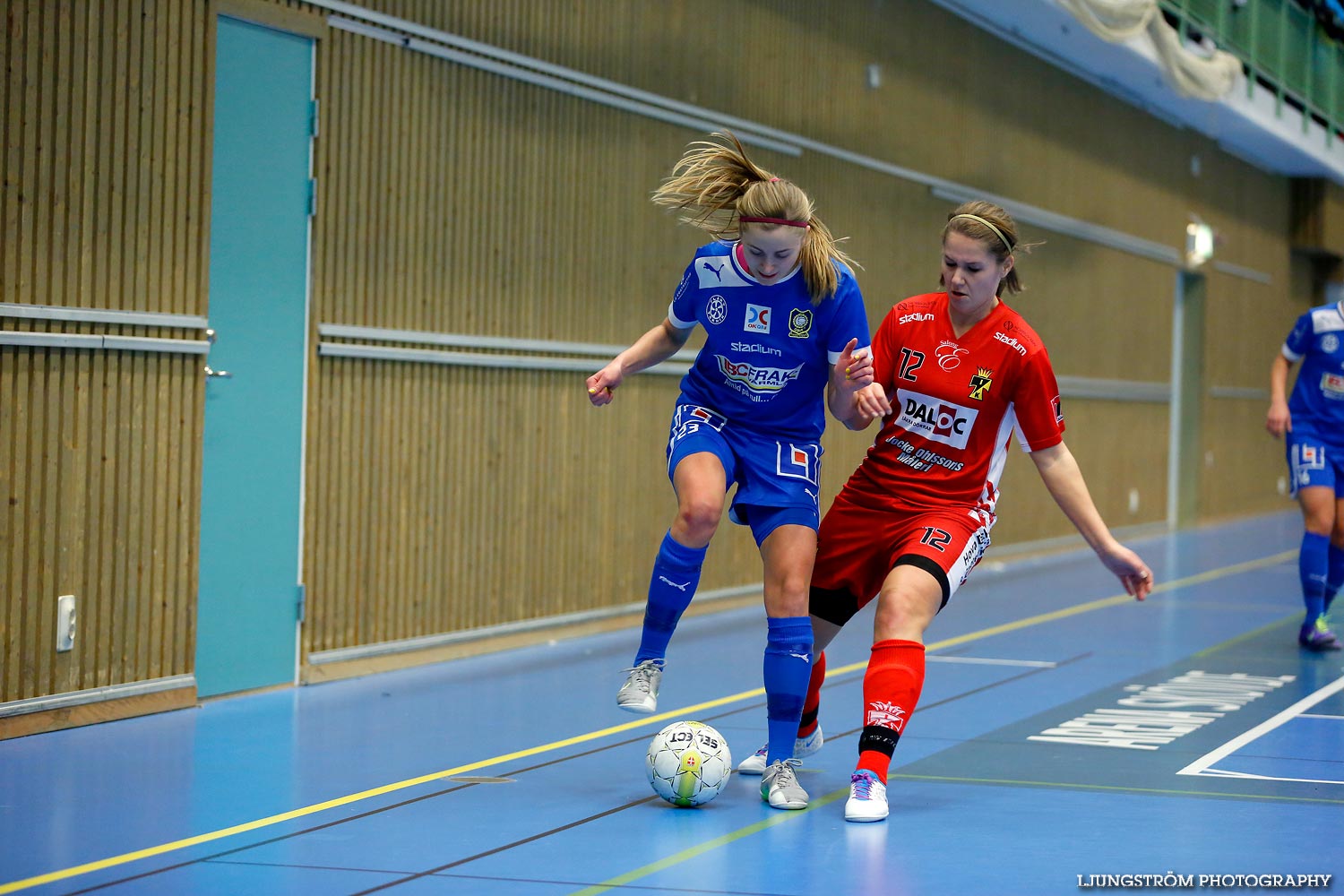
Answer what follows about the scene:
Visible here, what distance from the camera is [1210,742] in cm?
614

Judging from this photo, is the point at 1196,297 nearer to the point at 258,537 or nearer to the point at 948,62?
the point at 948,62

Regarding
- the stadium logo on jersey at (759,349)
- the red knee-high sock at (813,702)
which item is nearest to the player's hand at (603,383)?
the stadium logo on jersey at (759,349)

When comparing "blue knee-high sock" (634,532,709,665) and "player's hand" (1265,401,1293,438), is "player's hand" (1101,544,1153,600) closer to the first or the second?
"blue knee-high sock" (634,532,709,665)

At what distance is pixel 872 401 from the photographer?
15.4 feet

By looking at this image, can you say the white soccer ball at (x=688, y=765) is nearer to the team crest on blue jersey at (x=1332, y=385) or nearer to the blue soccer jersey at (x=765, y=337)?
the blue soccer jersey at (x=765, y=337)

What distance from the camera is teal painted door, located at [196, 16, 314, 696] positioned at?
7051 mm

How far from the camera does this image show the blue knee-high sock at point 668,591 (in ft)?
16.2

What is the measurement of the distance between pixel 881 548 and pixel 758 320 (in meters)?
0.87

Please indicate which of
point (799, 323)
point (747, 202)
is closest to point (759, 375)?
point (799, 323)

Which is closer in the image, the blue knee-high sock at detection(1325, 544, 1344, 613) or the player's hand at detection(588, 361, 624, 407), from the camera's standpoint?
the player's hand at detection(588, 361, 624, 407)

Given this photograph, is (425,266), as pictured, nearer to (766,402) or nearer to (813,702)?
(766,402)

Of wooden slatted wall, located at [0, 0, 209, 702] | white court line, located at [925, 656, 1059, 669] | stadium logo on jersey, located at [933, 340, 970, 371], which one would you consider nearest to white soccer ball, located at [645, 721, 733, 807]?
stadium logo on jersey, located at [933, 340, 970, 371]

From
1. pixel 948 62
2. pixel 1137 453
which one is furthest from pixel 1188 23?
pixel 1137 453

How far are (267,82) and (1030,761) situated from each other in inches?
182
